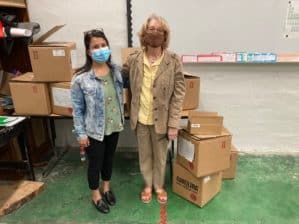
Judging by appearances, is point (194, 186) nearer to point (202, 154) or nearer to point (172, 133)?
point (202, 154)

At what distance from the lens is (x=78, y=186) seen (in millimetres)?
2830

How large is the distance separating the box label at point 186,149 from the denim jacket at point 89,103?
0.60m

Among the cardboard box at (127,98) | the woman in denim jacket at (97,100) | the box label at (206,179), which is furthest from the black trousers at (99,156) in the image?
the box label at (206,179)

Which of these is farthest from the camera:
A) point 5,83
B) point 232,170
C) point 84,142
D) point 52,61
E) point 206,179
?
point 5,83

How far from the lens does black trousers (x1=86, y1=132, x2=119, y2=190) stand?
7.46 feet

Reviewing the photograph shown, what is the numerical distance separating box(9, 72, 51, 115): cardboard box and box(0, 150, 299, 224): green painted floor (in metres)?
0.66

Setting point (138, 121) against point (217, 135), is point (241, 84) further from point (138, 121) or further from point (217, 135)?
point (138, 121)

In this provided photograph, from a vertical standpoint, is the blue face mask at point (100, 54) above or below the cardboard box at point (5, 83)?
above

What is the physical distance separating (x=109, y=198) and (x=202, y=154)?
32.7 inches

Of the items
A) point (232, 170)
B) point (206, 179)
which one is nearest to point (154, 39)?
point (206, 179)

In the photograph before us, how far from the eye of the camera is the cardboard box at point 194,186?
2.46 meters

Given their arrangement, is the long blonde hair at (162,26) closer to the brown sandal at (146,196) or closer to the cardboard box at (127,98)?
the cardboard box at (127,98)

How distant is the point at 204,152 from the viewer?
234cm

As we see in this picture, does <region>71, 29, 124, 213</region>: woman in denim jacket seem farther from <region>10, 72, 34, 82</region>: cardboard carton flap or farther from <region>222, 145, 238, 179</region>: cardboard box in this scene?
<region>222, 145, 238, 179</region>: cardboard box
